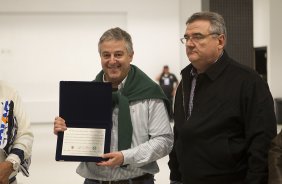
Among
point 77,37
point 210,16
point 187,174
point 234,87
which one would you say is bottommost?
point 187,174

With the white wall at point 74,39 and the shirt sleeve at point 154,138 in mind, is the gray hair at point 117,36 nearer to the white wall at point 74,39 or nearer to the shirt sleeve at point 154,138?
the shirt sleeve at point 154,138

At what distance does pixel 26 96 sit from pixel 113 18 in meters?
3.63

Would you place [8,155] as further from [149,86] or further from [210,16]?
[210,16]

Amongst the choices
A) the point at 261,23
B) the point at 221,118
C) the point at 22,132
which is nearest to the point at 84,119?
the point at 22,132

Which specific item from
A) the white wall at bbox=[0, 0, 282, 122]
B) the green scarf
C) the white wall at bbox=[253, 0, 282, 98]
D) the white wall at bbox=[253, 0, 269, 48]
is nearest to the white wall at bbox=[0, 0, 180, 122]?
the white wall at bbox=[0, 0, 282, 122]

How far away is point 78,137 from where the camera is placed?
7.57ft

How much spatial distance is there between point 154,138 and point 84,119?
395 millimetres

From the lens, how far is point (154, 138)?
2355 millimetres

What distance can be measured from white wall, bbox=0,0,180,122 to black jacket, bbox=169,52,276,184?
11.2m

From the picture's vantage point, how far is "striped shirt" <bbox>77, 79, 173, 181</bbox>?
235 centimetres

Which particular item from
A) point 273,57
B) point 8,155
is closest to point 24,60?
point 273,57

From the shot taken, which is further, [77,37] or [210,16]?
[77,37]

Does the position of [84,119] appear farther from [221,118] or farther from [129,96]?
[221,118]

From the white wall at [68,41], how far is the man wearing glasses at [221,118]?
11238 millimetres
